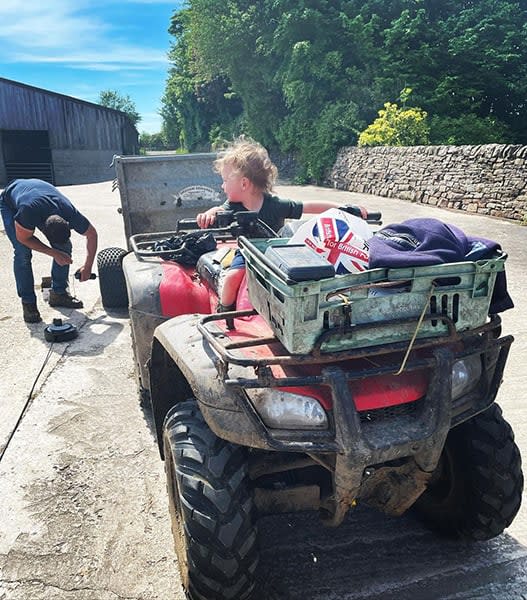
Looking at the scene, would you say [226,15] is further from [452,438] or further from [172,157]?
[452,438]

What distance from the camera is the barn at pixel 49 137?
28469 mm

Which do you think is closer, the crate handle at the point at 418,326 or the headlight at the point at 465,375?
the crate handle at the point at 418,326

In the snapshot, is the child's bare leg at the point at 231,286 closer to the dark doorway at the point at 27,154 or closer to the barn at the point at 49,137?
the barn at the point at 49,137

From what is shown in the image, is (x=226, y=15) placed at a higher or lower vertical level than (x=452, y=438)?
higher

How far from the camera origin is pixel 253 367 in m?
1.92

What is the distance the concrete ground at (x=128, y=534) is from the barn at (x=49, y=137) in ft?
89.0

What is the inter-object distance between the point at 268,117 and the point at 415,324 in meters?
27.7

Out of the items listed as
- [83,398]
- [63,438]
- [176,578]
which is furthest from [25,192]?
[176,578]

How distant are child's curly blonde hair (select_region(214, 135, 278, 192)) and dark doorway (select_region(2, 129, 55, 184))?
28.5 meters

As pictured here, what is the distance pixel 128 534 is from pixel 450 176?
13.7m

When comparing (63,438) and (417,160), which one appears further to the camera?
(417,160)

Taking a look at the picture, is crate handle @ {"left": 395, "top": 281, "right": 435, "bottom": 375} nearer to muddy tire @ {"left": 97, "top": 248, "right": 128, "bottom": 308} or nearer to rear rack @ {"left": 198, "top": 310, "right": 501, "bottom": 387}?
rear rack @ {"left": 198, "top": 310, "right": 501, "bottom": 387}

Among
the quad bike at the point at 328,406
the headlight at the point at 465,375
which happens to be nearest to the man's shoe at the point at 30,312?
the quad bike at the point at 328,406

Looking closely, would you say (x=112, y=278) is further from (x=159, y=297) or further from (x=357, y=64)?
(x=357, y=64)
